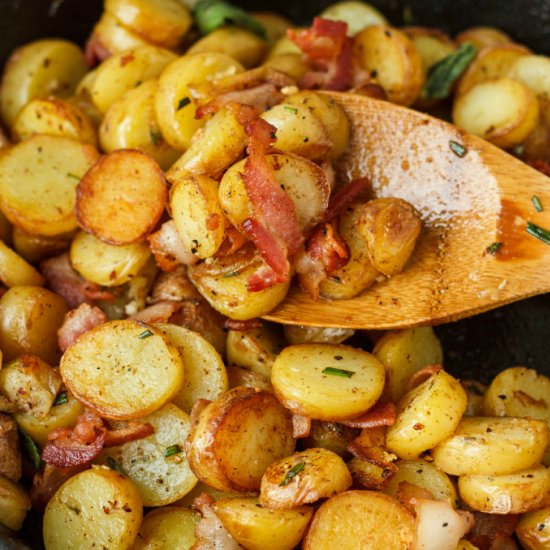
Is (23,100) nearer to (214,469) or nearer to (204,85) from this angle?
(204,85)

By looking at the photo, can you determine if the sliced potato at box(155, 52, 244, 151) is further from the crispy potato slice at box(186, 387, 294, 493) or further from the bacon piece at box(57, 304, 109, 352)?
the crispy potato slice at box(186, 387, 294, 493)

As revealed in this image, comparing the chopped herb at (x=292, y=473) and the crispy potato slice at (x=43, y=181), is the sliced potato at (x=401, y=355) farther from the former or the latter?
the crispy potato slice at (x=43, y=181)

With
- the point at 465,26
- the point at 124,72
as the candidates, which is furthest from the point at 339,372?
the point at 465,26

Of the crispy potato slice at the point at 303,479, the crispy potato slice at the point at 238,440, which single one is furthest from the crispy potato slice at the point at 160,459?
the crispy potato slice at the point at 303,479

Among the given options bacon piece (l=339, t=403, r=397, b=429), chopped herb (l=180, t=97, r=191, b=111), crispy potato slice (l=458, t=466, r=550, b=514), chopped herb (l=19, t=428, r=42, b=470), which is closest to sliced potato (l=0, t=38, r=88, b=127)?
chopped herb (l=180, t=97, r=191, b=111)

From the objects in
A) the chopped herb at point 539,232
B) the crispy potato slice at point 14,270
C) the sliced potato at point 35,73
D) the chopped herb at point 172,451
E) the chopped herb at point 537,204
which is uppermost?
the sliced potato at point 35,73

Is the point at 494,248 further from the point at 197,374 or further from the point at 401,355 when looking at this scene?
the point at 197,374
